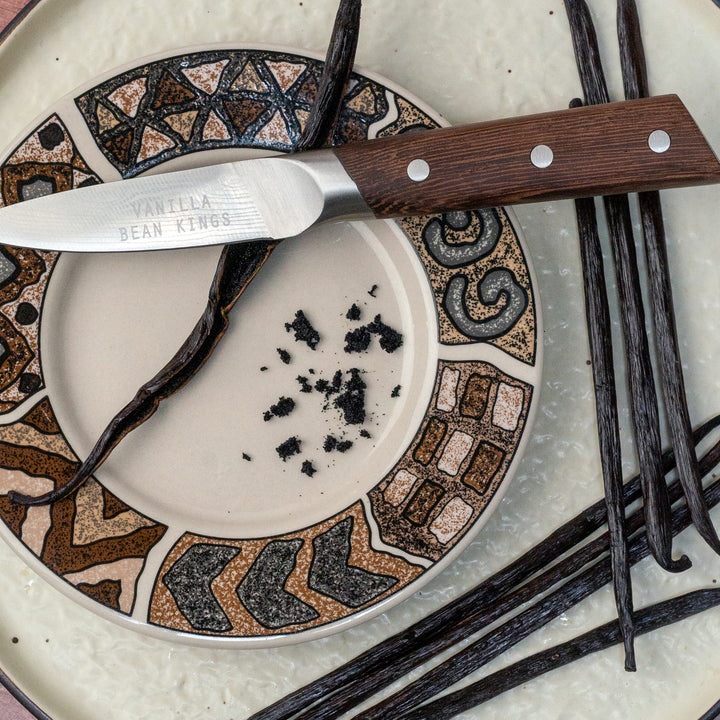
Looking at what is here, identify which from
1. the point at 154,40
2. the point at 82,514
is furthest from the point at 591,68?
the point at 82,514

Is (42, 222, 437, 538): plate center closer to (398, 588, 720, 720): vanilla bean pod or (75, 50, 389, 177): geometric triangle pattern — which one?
(75, 50, 389, 177): geometric triangle pattern

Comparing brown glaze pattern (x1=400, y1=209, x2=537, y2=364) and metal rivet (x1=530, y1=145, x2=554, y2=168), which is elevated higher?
metal rivet (x1=530, y1=145, x2=554, y2=168)

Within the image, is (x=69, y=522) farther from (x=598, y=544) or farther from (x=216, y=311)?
(x=598, y=544)

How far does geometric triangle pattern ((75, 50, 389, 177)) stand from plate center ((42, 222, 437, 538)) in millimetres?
134

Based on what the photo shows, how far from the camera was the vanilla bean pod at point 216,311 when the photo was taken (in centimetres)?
79

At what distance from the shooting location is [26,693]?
890 mm

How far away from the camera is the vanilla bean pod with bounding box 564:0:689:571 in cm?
84

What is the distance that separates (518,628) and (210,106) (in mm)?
812

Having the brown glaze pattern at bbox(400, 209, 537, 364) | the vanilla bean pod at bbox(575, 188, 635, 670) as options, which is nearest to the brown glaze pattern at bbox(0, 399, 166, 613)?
the brown glaze pattern at bbox(400, 209, 537, 364)

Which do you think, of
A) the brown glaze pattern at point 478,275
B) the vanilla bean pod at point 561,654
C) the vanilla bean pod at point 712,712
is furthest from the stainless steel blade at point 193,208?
the vanilla bean pod at point 712,712

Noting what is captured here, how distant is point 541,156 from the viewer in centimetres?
74

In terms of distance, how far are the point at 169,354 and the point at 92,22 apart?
1.57 feet

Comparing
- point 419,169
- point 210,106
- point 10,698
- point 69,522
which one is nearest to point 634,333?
point 419,169

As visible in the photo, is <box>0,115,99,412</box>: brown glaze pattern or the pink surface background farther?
the pink surface background
